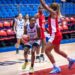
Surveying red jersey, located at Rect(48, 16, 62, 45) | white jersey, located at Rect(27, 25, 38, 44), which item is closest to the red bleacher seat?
white jersey, located at Rect(27, 25, 38, 44)

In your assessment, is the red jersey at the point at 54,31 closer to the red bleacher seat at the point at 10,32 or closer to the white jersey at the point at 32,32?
the white jersey at the point at 32,32

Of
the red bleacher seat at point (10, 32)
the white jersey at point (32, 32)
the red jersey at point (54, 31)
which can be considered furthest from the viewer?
the red bleacher seat at point (10, 32)

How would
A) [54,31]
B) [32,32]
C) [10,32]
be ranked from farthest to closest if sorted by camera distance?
[10,32]
[32,32]
[54,31]

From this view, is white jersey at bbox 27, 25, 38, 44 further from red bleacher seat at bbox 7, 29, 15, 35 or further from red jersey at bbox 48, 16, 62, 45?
red bleacher seat at bbox 7, 29, 15, 35

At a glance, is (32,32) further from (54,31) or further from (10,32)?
(10,32)

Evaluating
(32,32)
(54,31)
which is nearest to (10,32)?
(32,32)

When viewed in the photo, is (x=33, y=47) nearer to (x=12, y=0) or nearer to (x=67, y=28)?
(x=67, y=28)

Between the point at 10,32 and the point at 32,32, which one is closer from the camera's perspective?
the point at 32,32

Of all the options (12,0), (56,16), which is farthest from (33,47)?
(12,0)

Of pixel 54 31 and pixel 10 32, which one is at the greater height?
pixel 54 31

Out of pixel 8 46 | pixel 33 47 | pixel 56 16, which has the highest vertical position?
pixel 56 16

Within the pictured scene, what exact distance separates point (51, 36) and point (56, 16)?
558mm

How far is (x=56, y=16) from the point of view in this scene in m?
7.05

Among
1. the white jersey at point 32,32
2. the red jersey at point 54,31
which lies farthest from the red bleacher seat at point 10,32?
the red jersey at point 54,31
